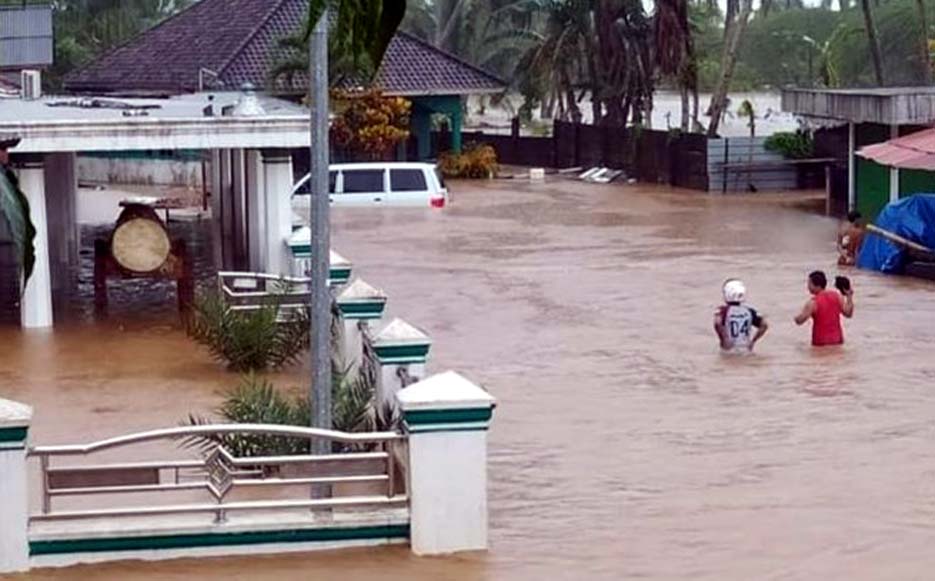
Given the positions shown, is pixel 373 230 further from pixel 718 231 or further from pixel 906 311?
pixel 906 311

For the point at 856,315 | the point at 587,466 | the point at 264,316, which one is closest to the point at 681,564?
the point at 587,466

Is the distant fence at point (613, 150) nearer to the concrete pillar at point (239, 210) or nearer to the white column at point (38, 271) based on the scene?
the concrete pillar at point (239, 210)

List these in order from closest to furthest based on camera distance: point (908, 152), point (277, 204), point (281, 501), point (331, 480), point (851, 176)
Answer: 1. point (331, 480)
2. point (281, 501)
3. point (277, 204)
4. point (908, 152)
5. point (851, 176)

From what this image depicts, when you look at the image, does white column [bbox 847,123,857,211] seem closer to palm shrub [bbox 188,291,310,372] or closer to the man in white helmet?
the man in white helmet

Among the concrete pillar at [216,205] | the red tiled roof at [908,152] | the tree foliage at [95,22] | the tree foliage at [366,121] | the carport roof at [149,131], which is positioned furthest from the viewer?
the tree foliage at [95,22]

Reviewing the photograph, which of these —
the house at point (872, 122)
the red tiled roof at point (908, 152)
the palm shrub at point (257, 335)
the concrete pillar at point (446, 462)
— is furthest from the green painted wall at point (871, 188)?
the concrete pillar at point (446, 462)

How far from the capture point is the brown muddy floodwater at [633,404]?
9.45 meters

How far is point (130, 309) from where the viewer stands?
21078 millimetres

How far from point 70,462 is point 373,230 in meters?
20.1

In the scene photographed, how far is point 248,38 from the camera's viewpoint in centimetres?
4178

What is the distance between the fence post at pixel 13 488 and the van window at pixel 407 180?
2607cm

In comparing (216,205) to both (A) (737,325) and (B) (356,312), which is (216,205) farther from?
(B) (356,312)

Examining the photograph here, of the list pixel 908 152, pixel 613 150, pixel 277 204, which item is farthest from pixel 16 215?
pixel 613 150

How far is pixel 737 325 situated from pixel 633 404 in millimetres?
2659
